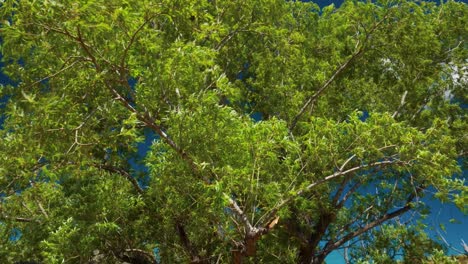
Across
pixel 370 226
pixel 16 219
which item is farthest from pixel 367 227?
pixel 16 219

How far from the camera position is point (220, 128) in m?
9.20

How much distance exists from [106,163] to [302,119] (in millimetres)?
6060

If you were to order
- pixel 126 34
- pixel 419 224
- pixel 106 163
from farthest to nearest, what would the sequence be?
1. pixel 419 224
2. pixel 106 163
3. pixel 126 34

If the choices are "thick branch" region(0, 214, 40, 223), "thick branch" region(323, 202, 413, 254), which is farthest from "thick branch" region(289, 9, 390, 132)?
"thick branch" region(0, 214, 40, 223)

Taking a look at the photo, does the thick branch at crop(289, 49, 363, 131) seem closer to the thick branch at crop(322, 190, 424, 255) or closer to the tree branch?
the thick branch at crop(322, 190, 424, 255)

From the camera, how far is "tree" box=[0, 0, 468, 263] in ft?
28.3

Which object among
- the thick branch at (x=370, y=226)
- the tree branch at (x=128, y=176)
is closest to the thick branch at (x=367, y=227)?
the thick branch at (x=370, y=226)

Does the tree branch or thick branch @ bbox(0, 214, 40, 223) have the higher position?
the tree branch

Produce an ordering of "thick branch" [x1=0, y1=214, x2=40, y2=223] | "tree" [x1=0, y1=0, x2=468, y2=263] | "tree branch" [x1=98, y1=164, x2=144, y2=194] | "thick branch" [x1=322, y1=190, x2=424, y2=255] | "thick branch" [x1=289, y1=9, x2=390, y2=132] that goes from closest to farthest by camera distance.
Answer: "tree" [x1=0, y1=0, x2=468, y2=263] < "thick branch" [x1=0, y1=214, x2=40, y2=223] < "tree branch" [x1=98, y1=164, x2=144, y2=194] < "thick branch" [x1=289, y1=9, x2=390, y2=132] < "thick branch" [x1=322, y1=190, x2=424, y2=255]

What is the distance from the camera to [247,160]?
32.1ft

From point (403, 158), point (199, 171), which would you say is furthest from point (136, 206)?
point (403, 158)

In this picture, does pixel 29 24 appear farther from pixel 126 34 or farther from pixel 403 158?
pixel 403 158

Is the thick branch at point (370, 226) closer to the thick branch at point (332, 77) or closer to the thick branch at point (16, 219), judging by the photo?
the thick branch at point (332, 77)

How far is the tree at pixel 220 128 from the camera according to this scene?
28.3 feet
